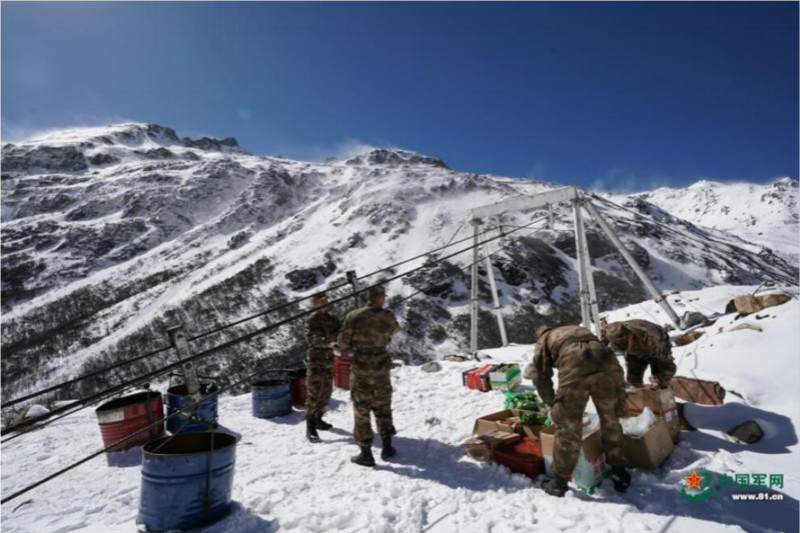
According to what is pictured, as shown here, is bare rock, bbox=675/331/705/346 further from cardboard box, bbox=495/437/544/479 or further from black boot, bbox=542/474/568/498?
black boot, bbox=542/474/568/498

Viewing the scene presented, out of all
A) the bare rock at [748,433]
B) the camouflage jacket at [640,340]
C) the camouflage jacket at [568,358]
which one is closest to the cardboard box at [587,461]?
the camouflage jacket at [568,358]

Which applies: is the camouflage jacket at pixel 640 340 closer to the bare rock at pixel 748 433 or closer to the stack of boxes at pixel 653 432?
the stack of boxes at pixel 653 432

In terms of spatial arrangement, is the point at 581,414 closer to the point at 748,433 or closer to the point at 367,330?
the point at 748,433

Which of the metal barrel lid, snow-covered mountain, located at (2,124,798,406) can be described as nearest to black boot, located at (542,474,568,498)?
the metal barrel lid

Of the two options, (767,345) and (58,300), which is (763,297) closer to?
(767,345)

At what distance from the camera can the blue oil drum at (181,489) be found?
3758 millimetres

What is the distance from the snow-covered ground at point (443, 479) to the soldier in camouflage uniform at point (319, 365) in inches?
15.1

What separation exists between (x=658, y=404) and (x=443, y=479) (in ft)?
9.40

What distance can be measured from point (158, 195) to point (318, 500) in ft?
296

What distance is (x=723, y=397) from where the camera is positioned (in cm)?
591

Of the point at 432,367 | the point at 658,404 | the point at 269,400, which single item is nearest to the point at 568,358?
the point at 658,404

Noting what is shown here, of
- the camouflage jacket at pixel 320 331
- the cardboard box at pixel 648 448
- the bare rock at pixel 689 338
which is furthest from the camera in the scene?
the bare rock at pixel 689 338

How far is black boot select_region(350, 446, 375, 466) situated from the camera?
550 cm

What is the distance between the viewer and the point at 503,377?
28.2 ft
